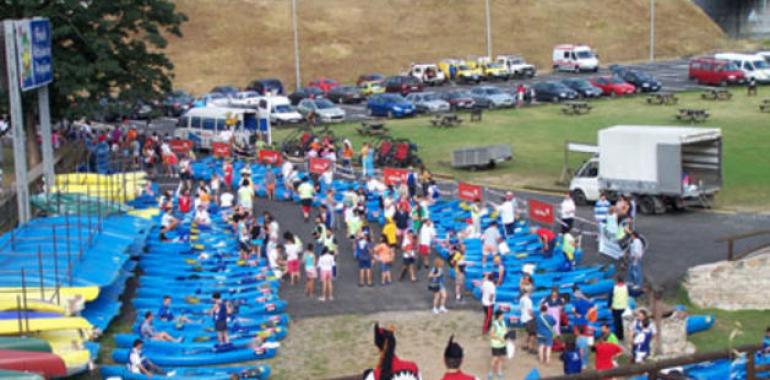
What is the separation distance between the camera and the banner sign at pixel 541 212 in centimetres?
2920

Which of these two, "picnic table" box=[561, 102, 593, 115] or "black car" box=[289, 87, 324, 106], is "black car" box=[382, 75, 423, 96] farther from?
"picnic table" box=[561, 102, 593, 115]

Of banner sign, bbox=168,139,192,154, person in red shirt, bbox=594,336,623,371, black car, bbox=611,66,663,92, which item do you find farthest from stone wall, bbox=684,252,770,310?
black car, bbox=611,66,663,92

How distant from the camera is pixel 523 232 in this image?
100 feet

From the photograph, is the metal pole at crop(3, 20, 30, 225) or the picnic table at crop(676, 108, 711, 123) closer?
the metal pole at crop(3, 20, 30, 225)

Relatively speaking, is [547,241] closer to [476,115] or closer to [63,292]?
[63,292]

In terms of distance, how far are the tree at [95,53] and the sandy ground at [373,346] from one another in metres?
22.3

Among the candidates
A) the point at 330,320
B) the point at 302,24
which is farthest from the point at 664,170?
the point at 302,24

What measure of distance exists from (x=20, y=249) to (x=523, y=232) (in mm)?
13292

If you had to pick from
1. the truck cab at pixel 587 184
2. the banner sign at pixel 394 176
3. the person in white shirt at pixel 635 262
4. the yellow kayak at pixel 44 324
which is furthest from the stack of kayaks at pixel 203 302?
the truck cab at pixel 587 184

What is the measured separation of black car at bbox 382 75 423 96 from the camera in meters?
68.6

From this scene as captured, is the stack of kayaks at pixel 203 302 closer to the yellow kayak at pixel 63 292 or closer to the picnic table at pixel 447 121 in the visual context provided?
the yellow kayak at pixel 63 292

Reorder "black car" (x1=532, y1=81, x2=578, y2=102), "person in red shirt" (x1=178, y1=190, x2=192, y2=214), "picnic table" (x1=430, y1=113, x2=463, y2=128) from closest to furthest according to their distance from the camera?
1. "person in red shirt" (x1=178, y1=190, x2=192, y2=214)
2. "picnic table" (x1=430, y1=113, x2=463, y2=128)
3. "black car" (x1=532, y1=81, x2=578, y2=102)

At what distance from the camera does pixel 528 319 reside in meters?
22.2

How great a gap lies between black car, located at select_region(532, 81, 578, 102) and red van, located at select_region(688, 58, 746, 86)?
9.52m
